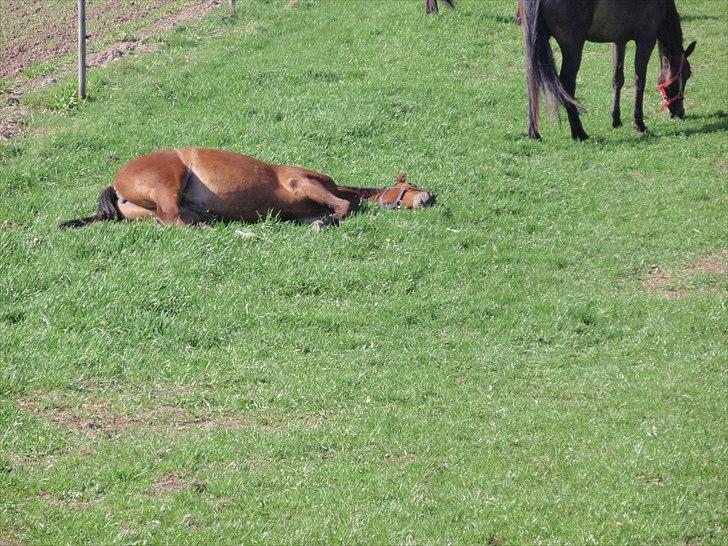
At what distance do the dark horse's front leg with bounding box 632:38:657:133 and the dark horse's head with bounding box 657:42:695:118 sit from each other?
55 centimetres

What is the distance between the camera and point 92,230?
9609 millimetres

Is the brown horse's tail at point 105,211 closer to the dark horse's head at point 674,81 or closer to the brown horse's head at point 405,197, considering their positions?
the brown horse's head at point 405,197

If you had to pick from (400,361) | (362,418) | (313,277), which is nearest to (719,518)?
(362,418)

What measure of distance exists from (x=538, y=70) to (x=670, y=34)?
2939 millimetres

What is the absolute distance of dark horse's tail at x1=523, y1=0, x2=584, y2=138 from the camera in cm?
1385

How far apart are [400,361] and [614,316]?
2124mm

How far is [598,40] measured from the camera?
15.1 m

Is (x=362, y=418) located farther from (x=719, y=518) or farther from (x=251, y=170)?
(x=251, y=170)

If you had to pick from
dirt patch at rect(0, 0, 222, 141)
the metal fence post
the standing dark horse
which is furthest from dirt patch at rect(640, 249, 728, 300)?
dirt patch at rect(0, 0, 222, 141)

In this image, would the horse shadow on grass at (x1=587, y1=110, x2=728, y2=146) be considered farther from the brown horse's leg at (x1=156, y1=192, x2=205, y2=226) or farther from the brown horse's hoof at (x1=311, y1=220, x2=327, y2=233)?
the brown horse's leg at (x1=156, y1=192, x2=205, y2=226)

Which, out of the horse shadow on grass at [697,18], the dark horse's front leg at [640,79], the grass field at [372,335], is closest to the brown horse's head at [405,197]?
the grass field at [372,335]

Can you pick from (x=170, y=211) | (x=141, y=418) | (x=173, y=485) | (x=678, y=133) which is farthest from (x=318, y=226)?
(x=678, y=133)

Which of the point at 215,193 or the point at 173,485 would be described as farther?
the point at 215,193

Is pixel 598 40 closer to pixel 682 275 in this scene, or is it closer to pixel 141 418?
pixel 682 275
